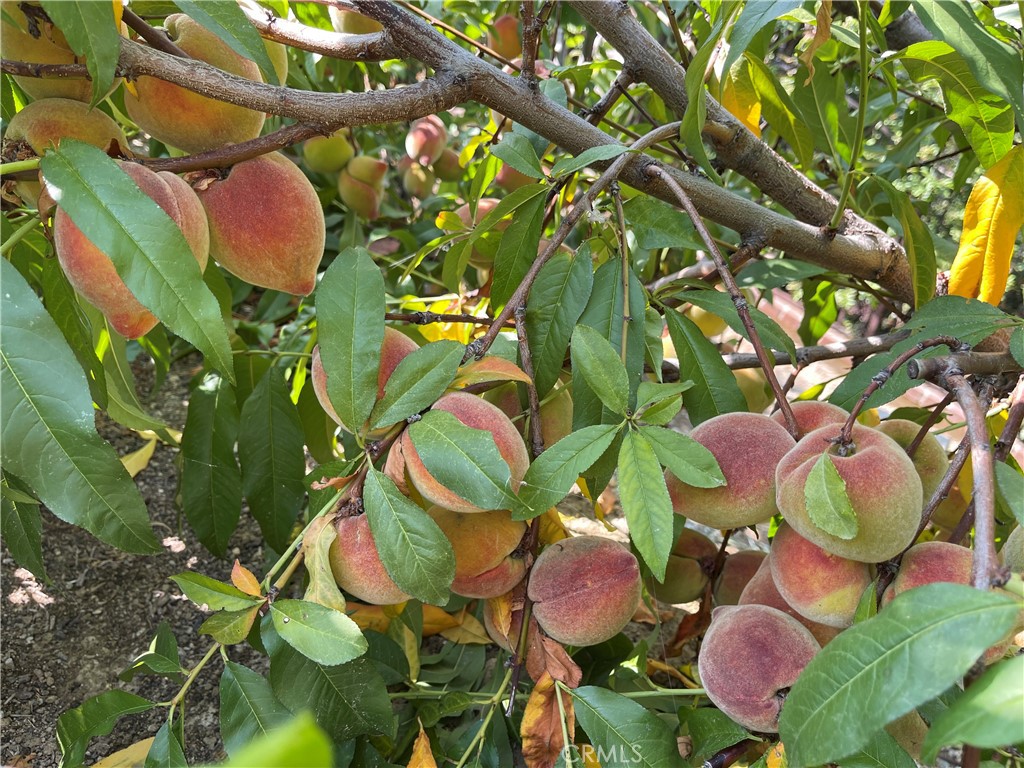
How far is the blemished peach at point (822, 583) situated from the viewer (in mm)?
569

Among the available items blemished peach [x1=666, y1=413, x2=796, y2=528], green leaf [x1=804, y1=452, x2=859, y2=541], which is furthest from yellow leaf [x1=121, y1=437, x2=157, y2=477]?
green leaf [x1=804, y1=452, x2=859, y2=541]

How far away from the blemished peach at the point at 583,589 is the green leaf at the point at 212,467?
1.53 feet

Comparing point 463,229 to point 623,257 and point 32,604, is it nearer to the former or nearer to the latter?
point 623,257

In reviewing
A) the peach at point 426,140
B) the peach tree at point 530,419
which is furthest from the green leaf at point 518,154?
the peach at point 426,140

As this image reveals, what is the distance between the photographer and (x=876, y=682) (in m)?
0.37

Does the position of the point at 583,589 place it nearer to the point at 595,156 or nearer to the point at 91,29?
the point at 595,156

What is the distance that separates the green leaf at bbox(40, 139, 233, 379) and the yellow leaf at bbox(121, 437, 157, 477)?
757mm

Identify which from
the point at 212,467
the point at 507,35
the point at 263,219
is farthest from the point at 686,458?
the point at 507,35

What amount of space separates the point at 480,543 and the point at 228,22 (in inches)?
15.6

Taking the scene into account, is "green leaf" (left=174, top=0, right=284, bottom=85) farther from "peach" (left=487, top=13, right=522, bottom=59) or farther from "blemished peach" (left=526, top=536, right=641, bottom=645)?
"peach" (left=487, top=13, right=522, bottom=59)

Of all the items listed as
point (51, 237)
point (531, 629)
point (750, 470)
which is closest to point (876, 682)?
point (750, 470)

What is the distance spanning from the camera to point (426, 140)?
163 cm

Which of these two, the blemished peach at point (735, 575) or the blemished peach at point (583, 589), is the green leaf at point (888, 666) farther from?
the blemished peach at point (735, 575)

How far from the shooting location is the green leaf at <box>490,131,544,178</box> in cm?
69
